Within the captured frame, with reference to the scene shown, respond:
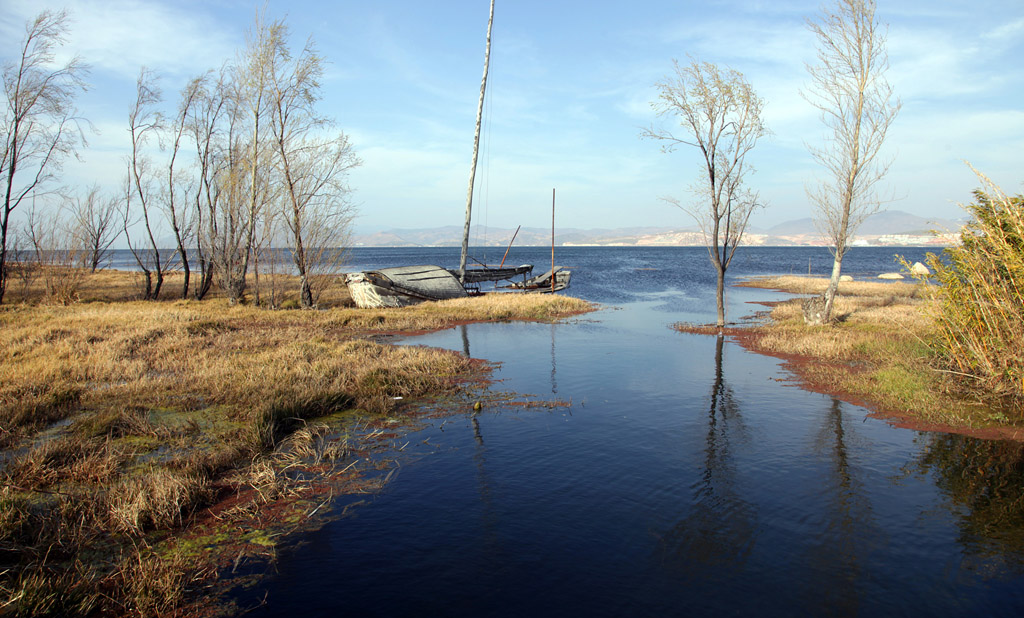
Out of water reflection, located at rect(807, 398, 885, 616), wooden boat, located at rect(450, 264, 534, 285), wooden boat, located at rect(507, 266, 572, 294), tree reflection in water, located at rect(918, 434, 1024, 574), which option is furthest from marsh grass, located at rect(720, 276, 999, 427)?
wooden boat, located at rect(450, 264, 534, 285)

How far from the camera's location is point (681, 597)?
16.5 ft

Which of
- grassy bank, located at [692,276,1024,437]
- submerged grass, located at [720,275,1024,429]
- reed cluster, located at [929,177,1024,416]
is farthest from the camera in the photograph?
submerged grass, located at [720,275,1024,429]

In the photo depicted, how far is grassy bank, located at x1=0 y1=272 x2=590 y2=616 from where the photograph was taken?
16.7 feet

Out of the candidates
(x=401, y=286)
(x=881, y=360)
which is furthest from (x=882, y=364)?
(x=401, y=286)

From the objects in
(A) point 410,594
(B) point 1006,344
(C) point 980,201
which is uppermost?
(C) point 980,201

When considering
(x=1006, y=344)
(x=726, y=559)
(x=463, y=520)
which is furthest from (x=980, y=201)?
(x=463, y=520)

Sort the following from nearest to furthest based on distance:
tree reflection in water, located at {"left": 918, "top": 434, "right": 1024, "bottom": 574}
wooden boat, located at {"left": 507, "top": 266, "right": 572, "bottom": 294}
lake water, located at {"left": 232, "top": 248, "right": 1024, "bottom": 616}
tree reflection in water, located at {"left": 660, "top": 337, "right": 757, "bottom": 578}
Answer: lake water, located at {"left": 232, "top": 248, "right": 1024, "bottom": 616}, tree reflection in water, located at {"left": 660, "top": 337, "right": 757, "bottom": 578}, tree reflection in water, located at {"left": 918, "top": 434, "right": 1024, "bottom": 574}, wooden boat, located at {"left": 507, "top": 266, "right": 572, "bottom": 294}

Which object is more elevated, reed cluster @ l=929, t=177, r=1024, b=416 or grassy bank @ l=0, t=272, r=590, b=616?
reed cluster @ l=929, t=177, r=1024, b=416

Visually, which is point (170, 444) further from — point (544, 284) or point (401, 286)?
point (544, 284)

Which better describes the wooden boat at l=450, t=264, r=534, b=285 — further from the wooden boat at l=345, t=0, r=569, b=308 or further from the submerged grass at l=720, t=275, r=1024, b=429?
the submerged grass at l=720, t=275, r=1024, b=429

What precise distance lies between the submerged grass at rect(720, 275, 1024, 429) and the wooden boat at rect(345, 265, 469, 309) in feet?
48.3

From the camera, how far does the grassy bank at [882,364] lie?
9.79m

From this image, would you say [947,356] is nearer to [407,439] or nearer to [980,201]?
[980,201]

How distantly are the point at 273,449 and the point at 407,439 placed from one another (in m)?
1.99
